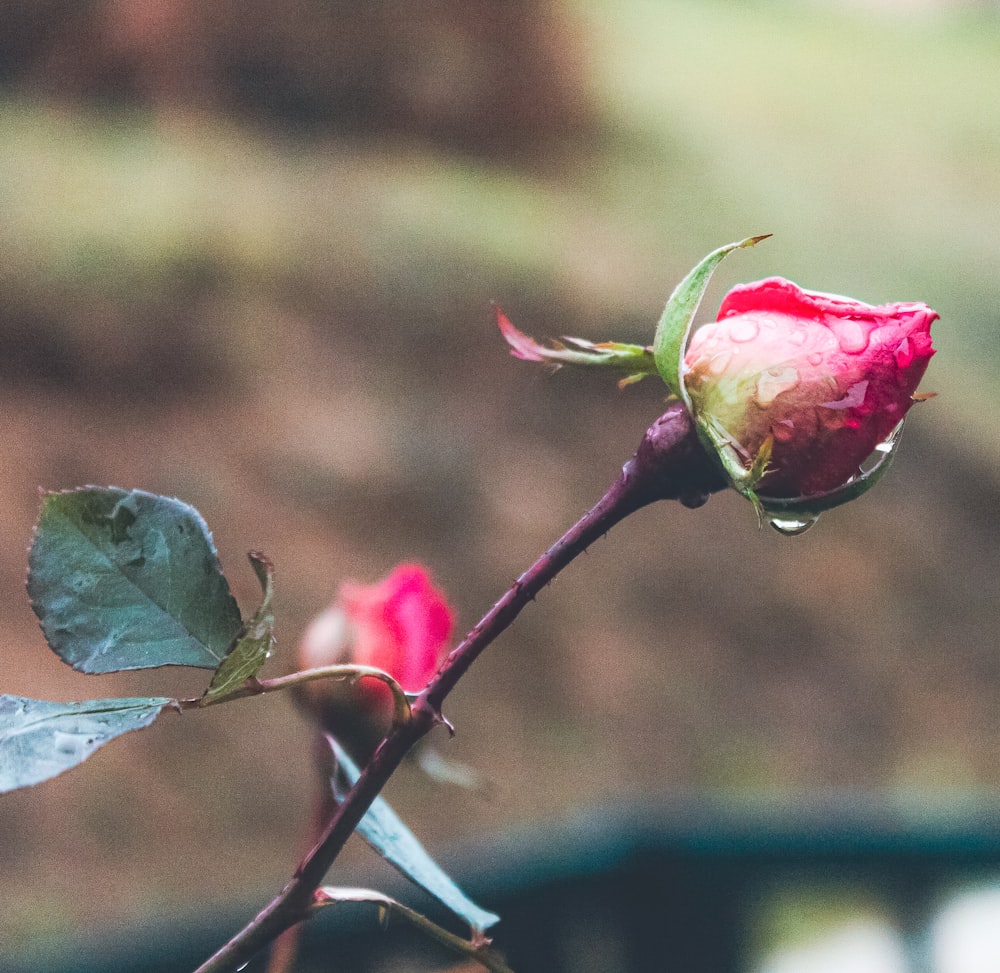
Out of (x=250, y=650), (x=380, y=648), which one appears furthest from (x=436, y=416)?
(x=250, y=650)

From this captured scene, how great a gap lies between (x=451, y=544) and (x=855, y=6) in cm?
218

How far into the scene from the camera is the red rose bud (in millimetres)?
159

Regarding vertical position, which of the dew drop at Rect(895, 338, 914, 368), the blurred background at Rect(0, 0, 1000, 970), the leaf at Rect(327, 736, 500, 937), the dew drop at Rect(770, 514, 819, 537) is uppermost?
the dew drop at Rect(895, 338, 914, 368)

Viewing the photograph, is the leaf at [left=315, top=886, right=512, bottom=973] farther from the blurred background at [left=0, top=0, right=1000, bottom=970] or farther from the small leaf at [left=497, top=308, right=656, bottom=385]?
the blurred background at [left=0, top=0, right=1000, bottom=970]

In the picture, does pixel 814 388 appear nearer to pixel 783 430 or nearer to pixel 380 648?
pixel 783 430

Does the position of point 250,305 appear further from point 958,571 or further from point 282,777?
point 958,571

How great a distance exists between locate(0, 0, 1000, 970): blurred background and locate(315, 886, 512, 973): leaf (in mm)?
1030

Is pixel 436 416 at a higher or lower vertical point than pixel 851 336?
lower

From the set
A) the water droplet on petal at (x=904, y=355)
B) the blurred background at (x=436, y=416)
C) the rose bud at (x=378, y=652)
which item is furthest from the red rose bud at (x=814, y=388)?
the blurred background at (x=436, y=416)

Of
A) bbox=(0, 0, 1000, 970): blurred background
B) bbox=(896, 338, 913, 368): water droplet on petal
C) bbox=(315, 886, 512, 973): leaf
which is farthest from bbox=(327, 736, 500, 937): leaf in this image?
bbox=(0, 0, 1000, 970): blurred background

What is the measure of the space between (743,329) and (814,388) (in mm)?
18

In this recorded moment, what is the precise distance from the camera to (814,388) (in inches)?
6.3

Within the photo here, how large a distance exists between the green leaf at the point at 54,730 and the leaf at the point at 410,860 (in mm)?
44

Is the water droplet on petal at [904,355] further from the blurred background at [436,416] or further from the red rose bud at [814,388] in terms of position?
the blurred background at [436,416]
